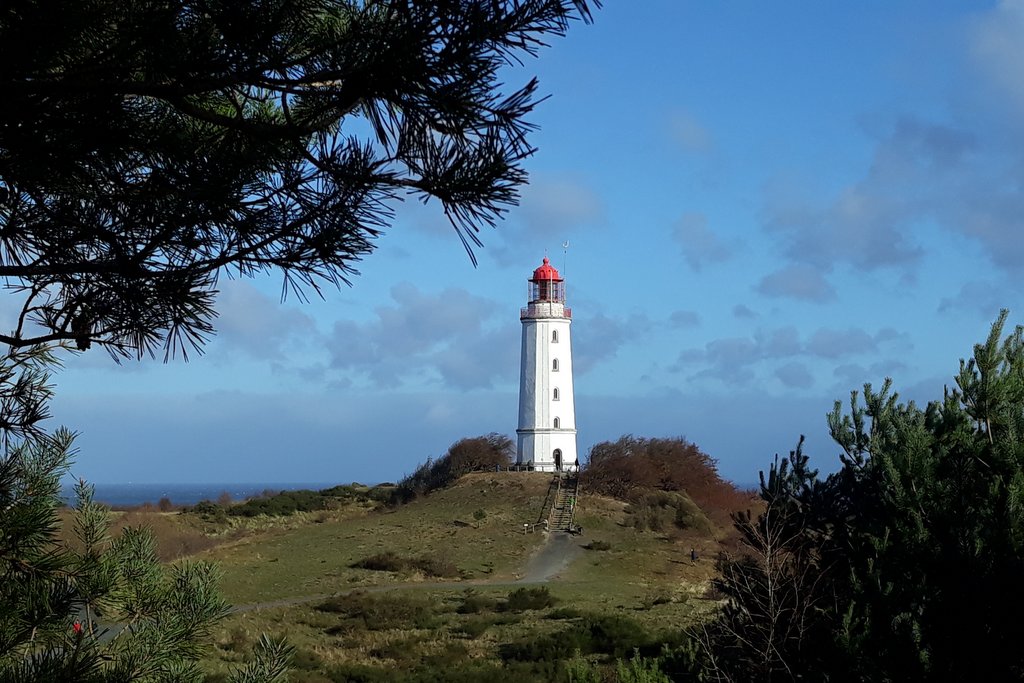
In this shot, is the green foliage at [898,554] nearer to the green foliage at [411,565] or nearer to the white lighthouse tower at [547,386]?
the green foliage at [411,565]

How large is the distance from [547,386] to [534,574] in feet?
A: 51.1

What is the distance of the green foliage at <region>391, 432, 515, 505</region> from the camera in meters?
48.8

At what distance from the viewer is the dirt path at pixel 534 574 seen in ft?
88.4

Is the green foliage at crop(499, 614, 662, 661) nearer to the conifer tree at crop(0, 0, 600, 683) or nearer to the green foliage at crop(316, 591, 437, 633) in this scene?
the green foliage at crop(316, 591, 437, 633)

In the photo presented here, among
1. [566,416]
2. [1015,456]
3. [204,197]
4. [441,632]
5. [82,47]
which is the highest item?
[566,416]

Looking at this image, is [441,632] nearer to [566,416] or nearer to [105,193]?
[105,193]

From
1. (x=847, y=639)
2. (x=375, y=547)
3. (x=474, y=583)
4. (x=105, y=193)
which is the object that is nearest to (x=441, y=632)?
(x=474, y=583)

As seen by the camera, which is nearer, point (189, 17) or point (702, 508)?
point (189, 17)

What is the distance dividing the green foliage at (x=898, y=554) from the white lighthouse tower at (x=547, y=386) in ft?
120

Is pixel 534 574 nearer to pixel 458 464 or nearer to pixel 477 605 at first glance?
pixel 477 605

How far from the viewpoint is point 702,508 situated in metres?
43.0

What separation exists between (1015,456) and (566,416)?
38714 mm

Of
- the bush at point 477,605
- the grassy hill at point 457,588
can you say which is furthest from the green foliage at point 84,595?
the bush at point 477,605

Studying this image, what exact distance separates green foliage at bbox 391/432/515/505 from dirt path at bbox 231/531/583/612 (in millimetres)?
11813
